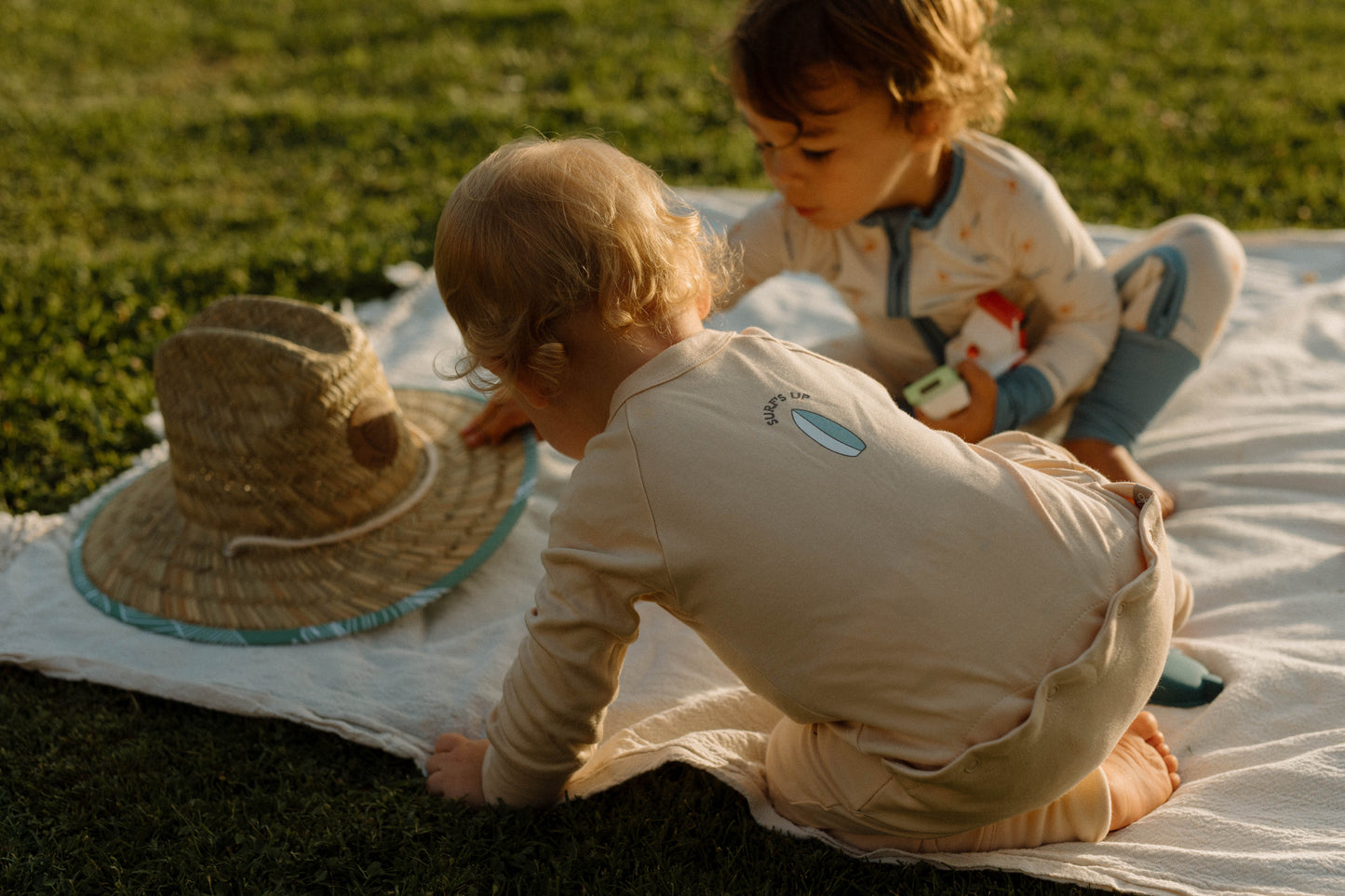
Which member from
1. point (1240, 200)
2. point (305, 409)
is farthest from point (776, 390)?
point (1240, 200)

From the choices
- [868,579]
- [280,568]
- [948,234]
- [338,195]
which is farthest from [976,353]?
[338,195]

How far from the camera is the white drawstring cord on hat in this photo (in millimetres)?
2123

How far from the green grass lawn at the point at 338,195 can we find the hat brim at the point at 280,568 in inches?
7.5

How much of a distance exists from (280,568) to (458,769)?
2.10 feet

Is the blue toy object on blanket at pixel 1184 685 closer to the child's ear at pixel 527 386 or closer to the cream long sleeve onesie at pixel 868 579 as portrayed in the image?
the cream long sleeve onesie at pixel 868 579

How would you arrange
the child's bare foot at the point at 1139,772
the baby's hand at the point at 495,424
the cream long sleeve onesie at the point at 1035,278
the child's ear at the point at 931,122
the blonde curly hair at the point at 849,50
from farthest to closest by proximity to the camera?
the baby's hand at the point at 495,424 < the cream long sleeve onesie at the point at 1035,278 < the child's ear at the point at 931,122 < the blonde curly hair at the point at 849,50 < the child's bare foot at the point at 1139,772

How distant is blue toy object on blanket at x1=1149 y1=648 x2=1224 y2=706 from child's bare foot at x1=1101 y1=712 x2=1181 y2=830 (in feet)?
0.26

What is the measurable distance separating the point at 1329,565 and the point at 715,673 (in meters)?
1.19

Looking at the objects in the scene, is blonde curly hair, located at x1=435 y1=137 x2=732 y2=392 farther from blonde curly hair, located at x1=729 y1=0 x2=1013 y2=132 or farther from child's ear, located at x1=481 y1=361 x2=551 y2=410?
blonde curly hair, located at x1=729 y1=0 x2=1013 y2=132

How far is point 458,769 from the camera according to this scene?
1.77 metres

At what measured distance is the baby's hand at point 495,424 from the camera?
8.01 feet

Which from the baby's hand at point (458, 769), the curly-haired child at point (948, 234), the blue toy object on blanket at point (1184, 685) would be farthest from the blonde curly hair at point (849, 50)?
the baby's hand at point (458, 769)

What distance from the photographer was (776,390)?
1.43 metres

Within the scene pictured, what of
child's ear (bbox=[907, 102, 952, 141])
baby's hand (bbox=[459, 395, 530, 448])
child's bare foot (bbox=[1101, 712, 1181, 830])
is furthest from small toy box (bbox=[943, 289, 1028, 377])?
baby's hand (bbox=[459, 395, 530, 448])
